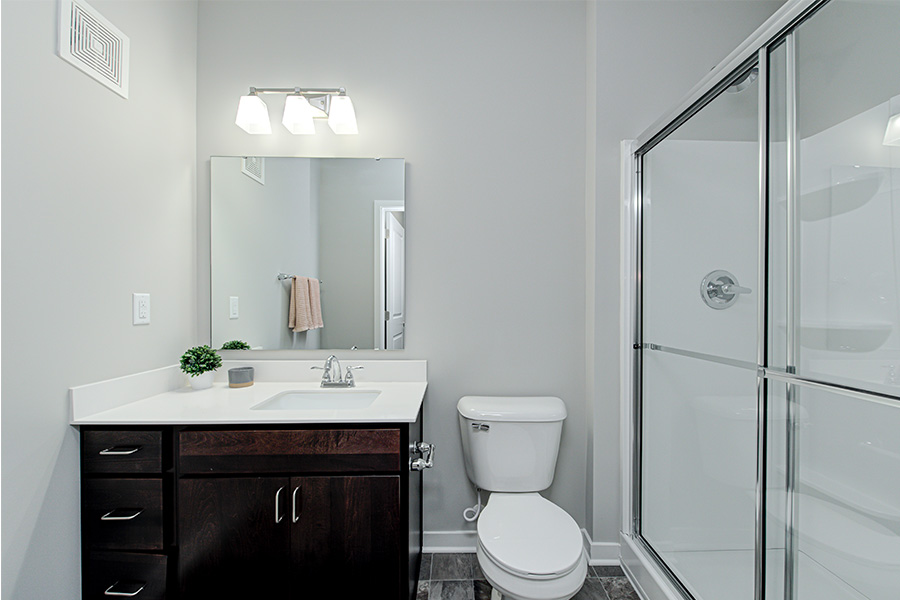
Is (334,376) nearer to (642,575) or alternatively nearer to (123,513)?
(123,513)

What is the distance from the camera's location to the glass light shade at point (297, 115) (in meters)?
1.93

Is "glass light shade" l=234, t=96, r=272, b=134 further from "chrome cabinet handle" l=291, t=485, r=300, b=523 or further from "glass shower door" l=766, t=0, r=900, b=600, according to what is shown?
"glass shower door" l=766, t=0, r=900, b=600

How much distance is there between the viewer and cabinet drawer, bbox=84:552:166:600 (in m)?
1.38

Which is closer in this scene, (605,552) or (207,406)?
(207,406)

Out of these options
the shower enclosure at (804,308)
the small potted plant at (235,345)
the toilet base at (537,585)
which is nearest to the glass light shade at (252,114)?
the small potted plant at (235,345)

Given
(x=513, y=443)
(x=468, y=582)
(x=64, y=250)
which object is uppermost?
(x=64, y=250)

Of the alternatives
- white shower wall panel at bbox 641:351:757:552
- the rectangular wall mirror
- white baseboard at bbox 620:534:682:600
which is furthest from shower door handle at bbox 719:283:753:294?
the rectangular wall mirror

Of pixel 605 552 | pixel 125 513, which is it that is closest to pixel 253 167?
pixel 125 513

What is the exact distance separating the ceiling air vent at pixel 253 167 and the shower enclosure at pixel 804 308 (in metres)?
1.67

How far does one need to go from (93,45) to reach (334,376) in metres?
1.36

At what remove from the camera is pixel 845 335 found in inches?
40.8

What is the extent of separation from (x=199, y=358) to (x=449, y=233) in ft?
3.73

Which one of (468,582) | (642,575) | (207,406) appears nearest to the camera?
(207,406)

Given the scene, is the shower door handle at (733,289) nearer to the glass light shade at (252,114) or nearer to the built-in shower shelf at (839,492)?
the built-in shower shelf at (839,492)
